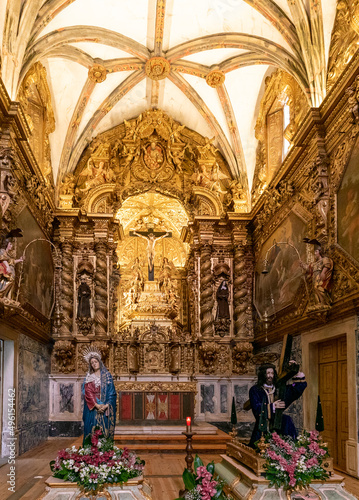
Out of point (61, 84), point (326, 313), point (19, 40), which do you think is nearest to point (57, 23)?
point (19, 40)

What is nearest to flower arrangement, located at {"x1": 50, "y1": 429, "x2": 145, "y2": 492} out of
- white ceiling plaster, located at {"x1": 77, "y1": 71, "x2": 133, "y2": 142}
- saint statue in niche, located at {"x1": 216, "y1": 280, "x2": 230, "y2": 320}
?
saint statue in niche, located at {"x1": 216, "y1": 280, "x2": 230, "y2": 320}

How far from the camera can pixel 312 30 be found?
12.9 m

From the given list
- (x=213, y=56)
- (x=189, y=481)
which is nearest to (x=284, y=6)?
(x=213, y=56)

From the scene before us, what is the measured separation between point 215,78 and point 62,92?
4637 mm

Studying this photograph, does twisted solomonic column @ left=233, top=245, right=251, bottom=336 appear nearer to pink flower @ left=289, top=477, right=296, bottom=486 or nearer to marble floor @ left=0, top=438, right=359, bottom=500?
marble floor @ left=0, top=438, right=359, bottom=500

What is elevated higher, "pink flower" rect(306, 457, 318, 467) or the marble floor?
"pink flower" rect(306, 457, 318, 467)

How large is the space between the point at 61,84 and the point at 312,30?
7.89 meters

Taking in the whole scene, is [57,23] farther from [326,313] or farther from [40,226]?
[326,313]

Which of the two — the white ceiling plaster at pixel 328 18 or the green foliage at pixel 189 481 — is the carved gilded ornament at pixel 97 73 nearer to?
the white ceiling plaster at pixel 328 18

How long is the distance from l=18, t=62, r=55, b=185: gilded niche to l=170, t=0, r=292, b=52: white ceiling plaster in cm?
390

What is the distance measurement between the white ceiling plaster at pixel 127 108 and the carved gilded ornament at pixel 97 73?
181cm

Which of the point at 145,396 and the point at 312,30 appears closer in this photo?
the point at 312,30

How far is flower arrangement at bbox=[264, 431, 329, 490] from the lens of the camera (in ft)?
22.7

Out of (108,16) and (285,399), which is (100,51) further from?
(285,399)
